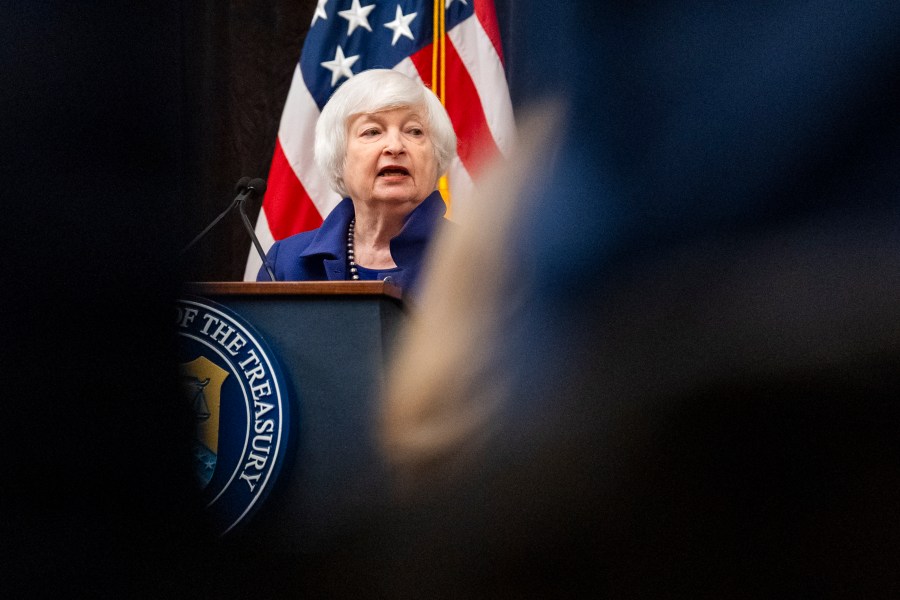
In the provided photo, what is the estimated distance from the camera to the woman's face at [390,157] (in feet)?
5.08

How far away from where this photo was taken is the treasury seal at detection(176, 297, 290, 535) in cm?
79

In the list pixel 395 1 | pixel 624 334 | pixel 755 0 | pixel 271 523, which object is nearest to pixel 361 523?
pixel 271 523

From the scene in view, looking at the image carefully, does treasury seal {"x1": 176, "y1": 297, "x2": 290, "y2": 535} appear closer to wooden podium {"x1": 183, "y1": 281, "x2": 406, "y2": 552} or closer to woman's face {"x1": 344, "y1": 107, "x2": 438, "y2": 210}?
wooden podium {"x1": 183, "y1": 281, "x2": 406, "y2": 552}

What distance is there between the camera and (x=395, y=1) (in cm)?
221

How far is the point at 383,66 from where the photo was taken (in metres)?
2.19

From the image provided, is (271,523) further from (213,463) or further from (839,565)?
(839,565)

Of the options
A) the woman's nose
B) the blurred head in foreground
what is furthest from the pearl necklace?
the blurred head in foreground

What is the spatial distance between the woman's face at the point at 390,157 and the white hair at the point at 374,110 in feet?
0.04

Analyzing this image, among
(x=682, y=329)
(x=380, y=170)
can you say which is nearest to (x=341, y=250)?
(x=380, y=170)

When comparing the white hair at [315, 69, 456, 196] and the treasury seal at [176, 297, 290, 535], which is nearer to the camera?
the treasury seal at [176, 297, 290, 535]

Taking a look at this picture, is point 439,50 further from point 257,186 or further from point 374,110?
point 257,186

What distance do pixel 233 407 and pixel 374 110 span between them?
0.86m

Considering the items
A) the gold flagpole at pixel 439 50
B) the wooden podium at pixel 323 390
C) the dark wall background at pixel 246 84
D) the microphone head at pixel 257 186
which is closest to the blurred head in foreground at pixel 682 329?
the wooden podium at pixel 323 390

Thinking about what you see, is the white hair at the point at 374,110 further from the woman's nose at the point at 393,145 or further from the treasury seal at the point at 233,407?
the treasury seal at the point at 233,407
